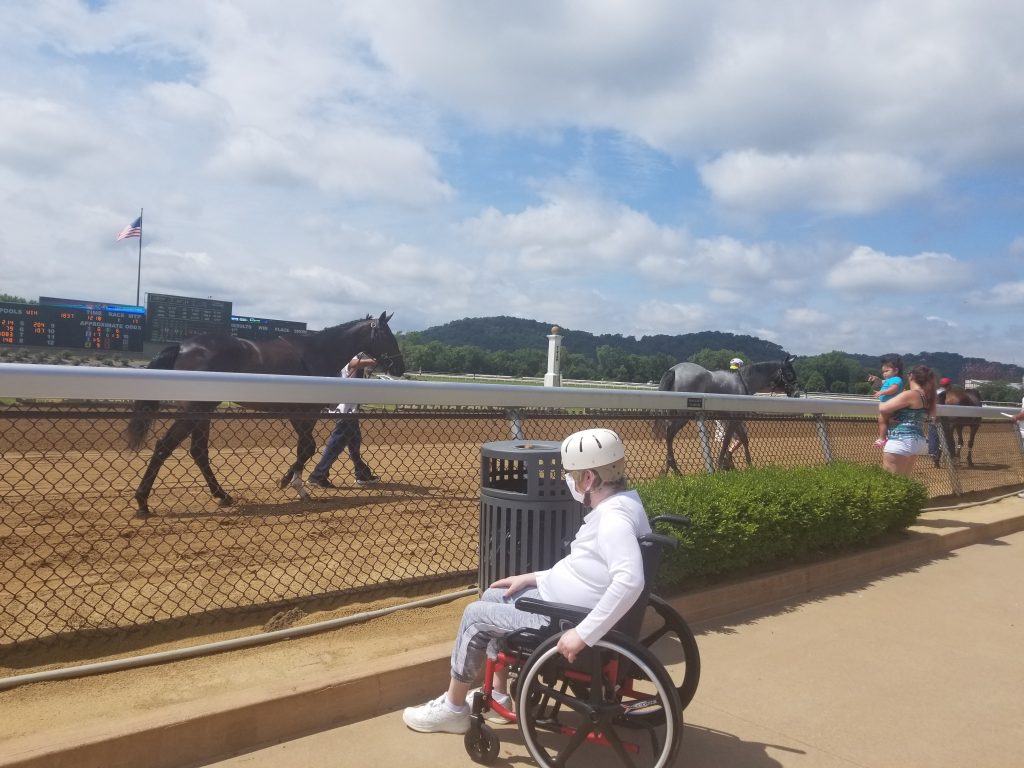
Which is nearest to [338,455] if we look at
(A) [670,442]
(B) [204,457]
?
(B) [204,457]

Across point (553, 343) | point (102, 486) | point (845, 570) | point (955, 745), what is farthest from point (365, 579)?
point (553, 343)

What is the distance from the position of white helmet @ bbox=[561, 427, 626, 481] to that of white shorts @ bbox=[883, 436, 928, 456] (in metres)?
5.45

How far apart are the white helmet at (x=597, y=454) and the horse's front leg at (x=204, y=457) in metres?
3.08

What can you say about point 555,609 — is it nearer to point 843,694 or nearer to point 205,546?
point 843,694

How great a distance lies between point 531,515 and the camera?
3.78 m

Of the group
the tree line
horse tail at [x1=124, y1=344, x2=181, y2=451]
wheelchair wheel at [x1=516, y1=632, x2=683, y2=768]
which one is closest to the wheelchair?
wheelchair wheel at [x1=516, y1=632, x2=683, y2=768]

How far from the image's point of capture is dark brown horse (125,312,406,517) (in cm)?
594

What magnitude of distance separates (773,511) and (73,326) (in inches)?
768

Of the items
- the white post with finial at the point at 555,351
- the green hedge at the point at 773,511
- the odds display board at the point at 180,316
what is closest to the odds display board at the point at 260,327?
the odds display board at the point at 180,316

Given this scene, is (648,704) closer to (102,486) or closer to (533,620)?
(533,620)

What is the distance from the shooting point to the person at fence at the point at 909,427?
735cm

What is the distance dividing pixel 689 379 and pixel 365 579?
7.96 m

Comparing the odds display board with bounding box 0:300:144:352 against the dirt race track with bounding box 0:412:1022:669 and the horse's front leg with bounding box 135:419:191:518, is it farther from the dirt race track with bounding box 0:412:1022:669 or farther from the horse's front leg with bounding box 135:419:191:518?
the horse's front leg with bounding box 135:419:191:518

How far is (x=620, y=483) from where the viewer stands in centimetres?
303
